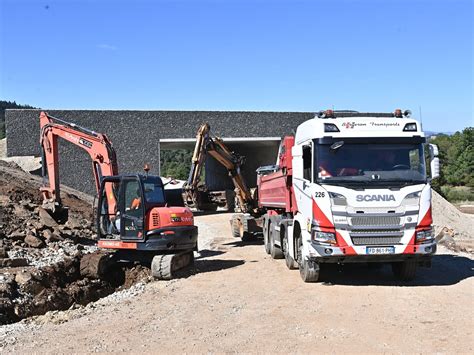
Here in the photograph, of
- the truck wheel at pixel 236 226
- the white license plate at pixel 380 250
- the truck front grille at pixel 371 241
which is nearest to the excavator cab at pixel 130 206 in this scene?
the truck front grille at pixel 371 241

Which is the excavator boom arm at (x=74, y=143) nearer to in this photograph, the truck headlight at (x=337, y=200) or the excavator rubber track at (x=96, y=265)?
the excavator rubber track at (x=96, y=265)

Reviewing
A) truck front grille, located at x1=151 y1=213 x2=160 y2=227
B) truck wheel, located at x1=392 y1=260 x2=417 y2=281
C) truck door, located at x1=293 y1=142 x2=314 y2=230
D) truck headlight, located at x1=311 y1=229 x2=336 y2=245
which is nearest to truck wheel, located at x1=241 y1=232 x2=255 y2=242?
truck front grille, located at x1=151 y1=213 x2=160 y2=227

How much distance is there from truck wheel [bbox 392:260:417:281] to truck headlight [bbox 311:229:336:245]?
5.85 feet

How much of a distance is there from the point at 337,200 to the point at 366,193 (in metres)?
0.54

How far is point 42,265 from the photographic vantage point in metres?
13.1

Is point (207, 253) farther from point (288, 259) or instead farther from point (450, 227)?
point (450, 227)

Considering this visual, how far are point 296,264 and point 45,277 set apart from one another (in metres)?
5.66

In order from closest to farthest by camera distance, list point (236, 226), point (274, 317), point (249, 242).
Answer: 1. point (274, 317)
2. point (249, 242)
3. point (236, 226)

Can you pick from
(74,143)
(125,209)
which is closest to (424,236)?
(125,209)

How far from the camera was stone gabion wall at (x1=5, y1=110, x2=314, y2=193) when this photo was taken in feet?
104

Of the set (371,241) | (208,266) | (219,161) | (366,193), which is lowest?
(208,266)

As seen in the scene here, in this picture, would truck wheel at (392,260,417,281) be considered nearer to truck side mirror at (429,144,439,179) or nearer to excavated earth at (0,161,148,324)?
truck side mirror at (429,144,439,179)

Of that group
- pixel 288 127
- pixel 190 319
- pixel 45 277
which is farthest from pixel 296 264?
pixel 288 127

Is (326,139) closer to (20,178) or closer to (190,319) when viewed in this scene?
(190,319)
